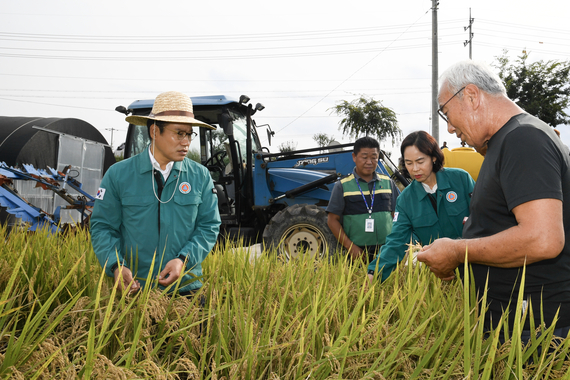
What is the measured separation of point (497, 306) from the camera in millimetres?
1582

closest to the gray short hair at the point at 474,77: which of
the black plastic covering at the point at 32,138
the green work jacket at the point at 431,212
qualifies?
the green work jacket at the point at 431,212

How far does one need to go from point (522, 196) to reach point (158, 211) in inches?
66.0

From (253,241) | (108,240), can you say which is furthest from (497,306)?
(253,241)

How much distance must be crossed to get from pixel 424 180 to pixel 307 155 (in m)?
4.04

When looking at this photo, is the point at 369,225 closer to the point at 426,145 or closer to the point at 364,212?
the point at 364,212

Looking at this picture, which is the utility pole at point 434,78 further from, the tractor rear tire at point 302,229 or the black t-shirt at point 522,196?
the black t-shirt at point 522,196

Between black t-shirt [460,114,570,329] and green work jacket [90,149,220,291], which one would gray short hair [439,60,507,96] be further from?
green work jacket [90,149,220,291]

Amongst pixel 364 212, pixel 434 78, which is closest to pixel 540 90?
pixel 434 78

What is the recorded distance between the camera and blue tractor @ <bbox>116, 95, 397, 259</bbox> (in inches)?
245

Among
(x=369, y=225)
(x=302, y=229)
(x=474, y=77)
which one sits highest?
(x=474, y=77)

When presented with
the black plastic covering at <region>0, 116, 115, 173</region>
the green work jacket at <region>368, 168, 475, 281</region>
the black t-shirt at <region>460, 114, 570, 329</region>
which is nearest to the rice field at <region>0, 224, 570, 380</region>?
the black t-shirt at <region>460, 114, 570, 329</region>

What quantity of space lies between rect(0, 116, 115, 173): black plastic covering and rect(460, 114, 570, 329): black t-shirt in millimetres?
13423

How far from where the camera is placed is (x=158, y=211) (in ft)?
7.20

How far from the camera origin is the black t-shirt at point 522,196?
1.29m
